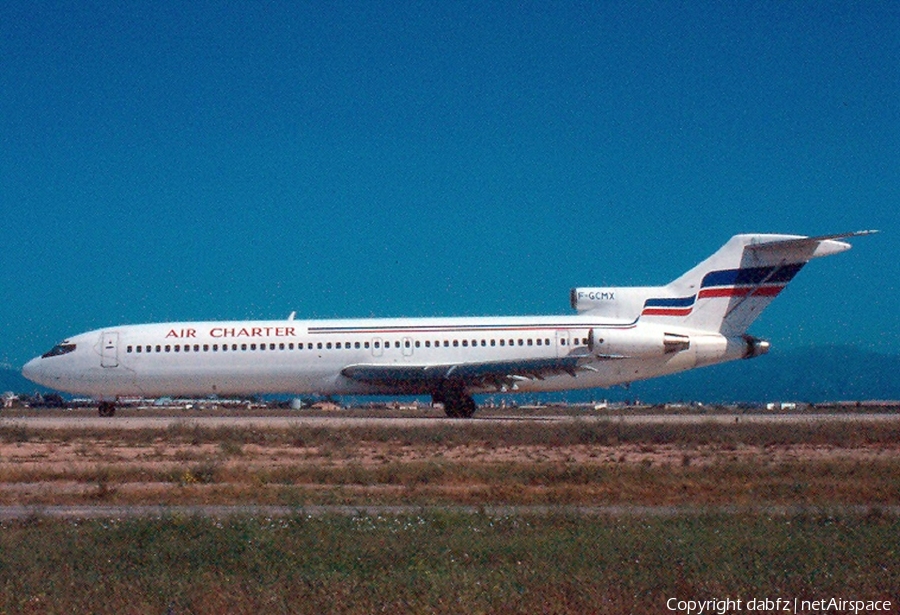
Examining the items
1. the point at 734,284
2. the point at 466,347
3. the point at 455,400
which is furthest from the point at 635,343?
the point at 455,400

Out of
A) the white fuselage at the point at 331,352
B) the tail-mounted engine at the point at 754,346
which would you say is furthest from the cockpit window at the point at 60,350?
the tail-mounted engine at the point at 754,346

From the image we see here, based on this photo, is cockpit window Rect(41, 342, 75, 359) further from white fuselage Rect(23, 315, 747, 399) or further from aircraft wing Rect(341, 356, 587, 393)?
aircraft wing Rect(341, 356, 587, 393)

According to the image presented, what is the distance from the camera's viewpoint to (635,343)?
33250 mm

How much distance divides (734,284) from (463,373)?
9.57m

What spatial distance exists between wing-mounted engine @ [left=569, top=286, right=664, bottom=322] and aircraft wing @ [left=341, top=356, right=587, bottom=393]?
113 inches

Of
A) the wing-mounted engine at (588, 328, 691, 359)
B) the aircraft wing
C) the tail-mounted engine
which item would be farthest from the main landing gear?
the tail-mounted engine

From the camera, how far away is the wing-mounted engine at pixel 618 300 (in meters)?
34.8

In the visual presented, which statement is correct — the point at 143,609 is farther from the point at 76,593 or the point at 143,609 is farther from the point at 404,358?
the point at 404,358

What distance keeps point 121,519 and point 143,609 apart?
5.16 metres

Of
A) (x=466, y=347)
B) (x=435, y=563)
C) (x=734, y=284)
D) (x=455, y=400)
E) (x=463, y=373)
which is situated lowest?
(x=435, y=563)

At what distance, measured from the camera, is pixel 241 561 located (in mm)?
9414

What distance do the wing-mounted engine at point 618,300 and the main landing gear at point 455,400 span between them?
527 centimetres

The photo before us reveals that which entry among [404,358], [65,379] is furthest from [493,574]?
[65,379]

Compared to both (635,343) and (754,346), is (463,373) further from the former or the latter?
(754,346)
